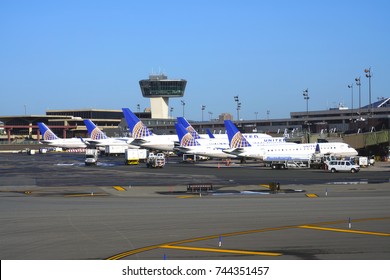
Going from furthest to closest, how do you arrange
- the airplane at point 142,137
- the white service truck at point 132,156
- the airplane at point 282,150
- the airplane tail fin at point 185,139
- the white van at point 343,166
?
the airplane at point 142,137 → the airplane tail fin at point 185,139 → the white service truck at point 132,156 → the airplane at point 282,150 → the white van at point 343,166

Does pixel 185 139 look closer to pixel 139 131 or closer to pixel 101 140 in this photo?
pixel 139 131

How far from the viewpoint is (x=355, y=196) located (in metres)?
48.0

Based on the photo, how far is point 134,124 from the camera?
5138 inches

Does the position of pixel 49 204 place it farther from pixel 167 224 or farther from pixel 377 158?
pixel 377 158

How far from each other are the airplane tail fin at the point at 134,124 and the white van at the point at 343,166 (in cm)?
5698

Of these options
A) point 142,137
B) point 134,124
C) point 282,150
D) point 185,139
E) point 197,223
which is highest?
point 134,124

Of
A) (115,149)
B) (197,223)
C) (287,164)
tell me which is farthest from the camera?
(115,149)

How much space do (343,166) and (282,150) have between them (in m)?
15.6

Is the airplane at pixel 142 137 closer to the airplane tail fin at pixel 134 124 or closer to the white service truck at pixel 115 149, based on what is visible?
the airplane tail fin at pixel 134 124

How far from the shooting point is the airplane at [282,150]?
95500mm

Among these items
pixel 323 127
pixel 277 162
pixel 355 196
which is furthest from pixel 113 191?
pixel 323 127

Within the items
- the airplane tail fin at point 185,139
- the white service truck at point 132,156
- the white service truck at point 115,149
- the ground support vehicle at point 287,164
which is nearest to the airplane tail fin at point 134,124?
the white service truck at point 132,156

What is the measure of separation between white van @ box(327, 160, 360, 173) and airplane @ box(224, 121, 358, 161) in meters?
12.7

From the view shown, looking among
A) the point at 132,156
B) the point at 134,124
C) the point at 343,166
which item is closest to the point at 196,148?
the point at 132,156
